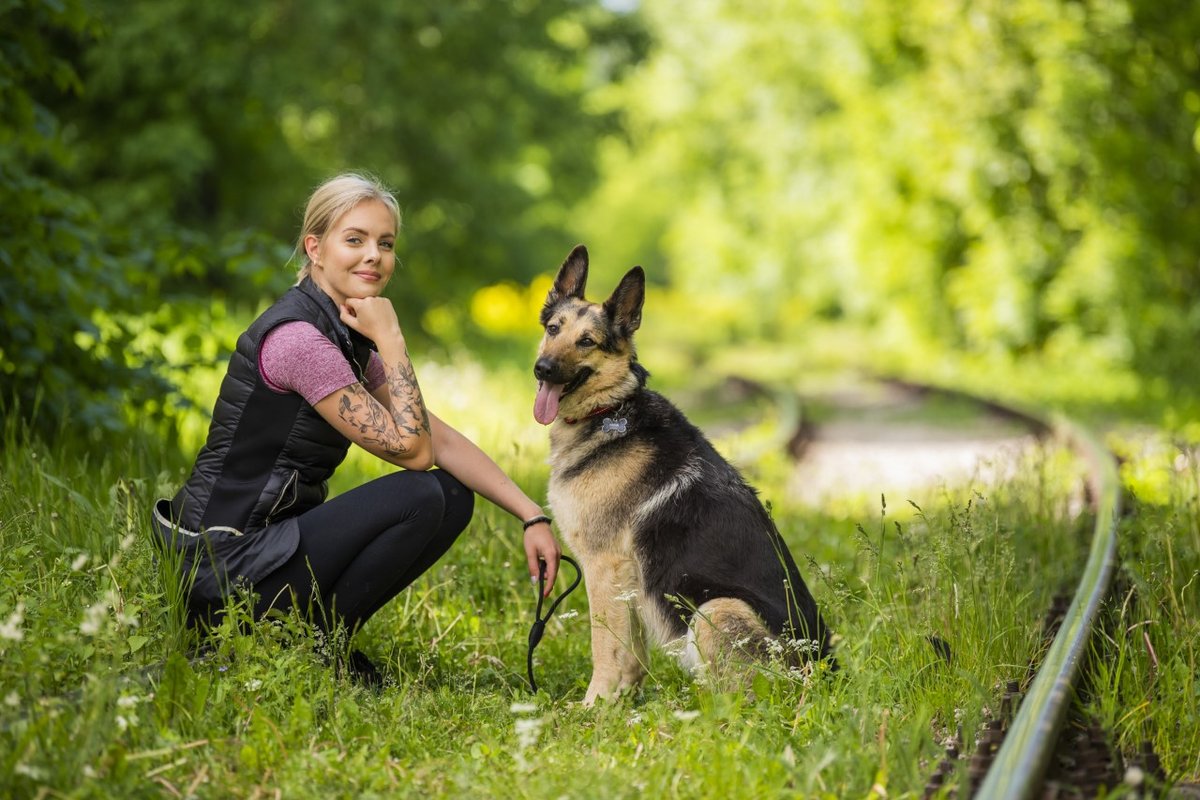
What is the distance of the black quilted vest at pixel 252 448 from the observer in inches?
159

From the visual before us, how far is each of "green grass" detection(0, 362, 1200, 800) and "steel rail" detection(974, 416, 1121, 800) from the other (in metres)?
0.17

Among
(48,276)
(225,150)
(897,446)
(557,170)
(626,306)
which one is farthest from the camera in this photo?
(557,170)

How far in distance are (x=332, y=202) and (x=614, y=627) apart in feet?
6.15

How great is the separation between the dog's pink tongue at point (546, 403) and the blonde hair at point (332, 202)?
1.00 m

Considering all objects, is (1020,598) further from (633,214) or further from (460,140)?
(633,214)

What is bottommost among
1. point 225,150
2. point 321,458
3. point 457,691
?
point 457,691

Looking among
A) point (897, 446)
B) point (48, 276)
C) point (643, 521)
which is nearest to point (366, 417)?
point (643, 521)

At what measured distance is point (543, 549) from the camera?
14.8 feet

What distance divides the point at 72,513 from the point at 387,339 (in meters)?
1.43

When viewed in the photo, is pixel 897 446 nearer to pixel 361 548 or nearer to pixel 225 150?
pixel 361 548

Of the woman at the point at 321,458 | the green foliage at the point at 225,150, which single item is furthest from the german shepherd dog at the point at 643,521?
the green foliage at the point at 225,150

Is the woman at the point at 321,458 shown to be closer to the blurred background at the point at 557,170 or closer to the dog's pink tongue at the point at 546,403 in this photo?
the dog's pink tongue at the point at 546,403

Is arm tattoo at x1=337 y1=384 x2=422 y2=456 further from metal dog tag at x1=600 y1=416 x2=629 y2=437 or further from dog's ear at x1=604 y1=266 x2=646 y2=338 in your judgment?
dog's ear at x1=604 y1=266 x2=646 y2=338

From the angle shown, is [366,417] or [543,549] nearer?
[366,417]
